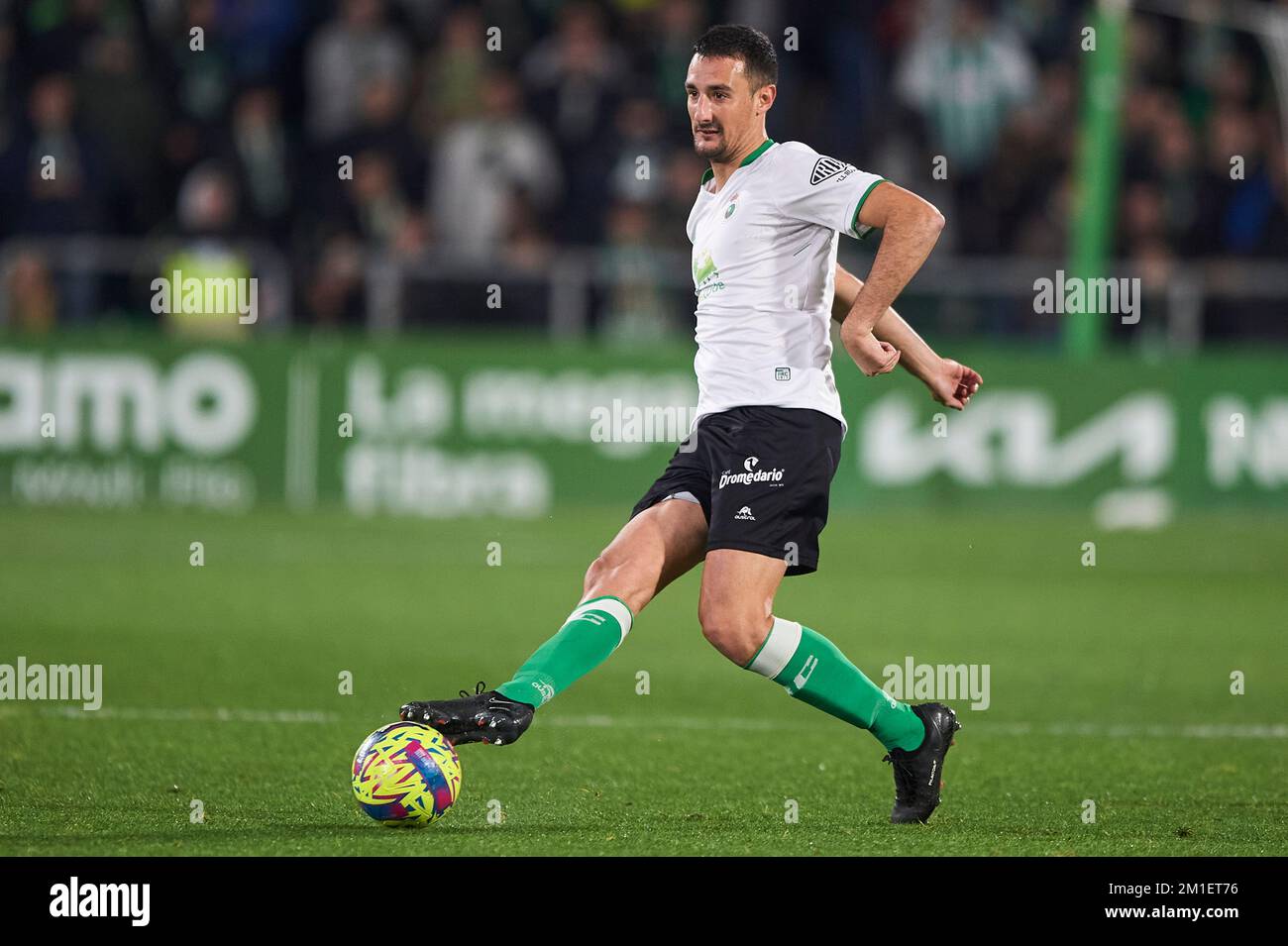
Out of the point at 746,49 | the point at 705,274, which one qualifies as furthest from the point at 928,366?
the point at 746,49

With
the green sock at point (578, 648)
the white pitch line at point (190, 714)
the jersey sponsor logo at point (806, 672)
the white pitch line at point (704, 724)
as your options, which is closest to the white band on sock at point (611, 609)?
the green sock at point (578, 648)

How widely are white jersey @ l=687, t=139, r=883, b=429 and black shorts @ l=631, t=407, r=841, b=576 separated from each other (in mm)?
64

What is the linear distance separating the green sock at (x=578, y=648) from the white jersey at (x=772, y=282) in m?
0.72

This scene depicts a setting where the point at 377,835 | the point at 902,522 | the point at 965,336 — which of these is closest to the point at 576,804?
the point at 377,835

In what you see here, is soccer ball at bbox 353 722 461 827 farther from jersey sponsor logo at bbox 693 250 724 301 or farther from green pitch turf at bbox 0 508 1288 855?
jersey sponsor logo at bbox 693 250 724 301

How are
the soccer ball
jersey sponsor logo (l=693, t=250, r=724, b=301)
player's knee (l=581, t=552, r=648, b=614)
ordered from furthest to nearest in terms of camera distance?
jersey sponsor logo (l=693, t=250, r=724, b=301) < player's knee (l=581, t=552, r=648, b=614) < the soccer ball

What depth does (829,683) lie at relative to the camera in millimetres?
6383

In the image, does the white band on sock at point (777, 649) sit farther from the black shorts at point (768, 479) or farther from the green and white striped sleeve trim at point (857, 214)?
the green and white striped sleeve trim at point (857, 214)

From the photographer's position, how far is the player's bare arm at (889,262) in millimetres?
6102

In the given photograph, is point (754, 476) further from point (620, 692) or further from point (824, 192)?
point (620, 692)

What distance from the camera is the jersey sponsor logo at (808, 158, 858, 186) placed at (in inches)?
249

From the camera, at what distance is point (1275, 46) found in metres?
19.5

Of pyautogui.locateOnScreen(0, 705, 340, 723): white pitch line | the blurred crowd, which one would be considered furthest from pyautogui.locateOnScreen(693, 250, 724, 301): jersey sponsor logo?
the blurred crowd

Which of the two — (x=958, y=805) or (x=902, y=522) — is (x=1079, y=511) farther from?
(x=958, y=805)
